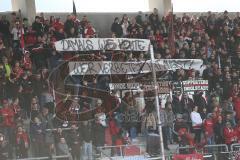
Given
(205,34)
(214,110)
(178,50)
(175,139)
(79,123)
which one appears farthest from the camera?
(205,34)

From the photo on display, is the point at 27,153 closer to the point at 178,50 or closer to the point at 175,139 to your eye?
the point at 175,139

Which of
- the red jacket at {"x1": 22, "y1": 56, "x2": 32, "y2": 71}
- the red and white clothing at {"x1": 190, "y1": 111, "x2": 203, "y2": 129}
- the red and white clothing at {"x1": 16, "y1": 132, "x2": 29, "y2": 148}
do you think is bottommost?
the red and white clothing at {"x1": 190, "y1": 111, "x2": 203, "y2": 129}

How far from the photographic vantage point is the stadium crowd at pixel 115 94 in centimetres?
1786

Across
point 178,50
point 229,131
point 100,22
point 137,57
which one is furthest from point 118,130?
point 100,22

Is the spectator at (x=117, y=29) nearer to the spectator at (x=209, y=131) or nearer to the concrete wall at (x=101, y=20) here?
the concrete wall at (x=101, y=20)

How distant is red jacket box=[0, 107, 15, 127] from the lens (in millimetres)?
17422

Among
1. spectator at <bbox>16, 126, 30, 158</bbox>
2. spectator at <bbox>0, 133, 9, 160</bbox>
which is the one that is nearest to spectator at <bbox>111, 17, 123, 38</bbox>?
spectator at <bbox>16, 126, 30, 158</bbox>

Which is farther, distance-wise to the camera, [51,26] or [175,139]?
[51,26]

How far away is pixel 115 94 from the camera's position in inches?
764

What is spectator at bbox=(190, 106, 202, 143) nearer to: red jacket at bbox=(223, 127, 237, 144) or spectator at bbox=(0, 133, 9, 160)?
red jacket at bbox=(223, 127, 237, 144)

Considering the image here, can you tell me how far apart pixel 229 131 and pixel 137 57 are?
3.85 metres

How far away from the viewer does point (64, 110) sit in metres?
18.7

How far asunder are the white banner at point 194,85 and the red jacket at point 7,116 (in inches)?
246

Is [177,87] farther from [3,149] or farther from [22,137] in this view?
[3,149]
